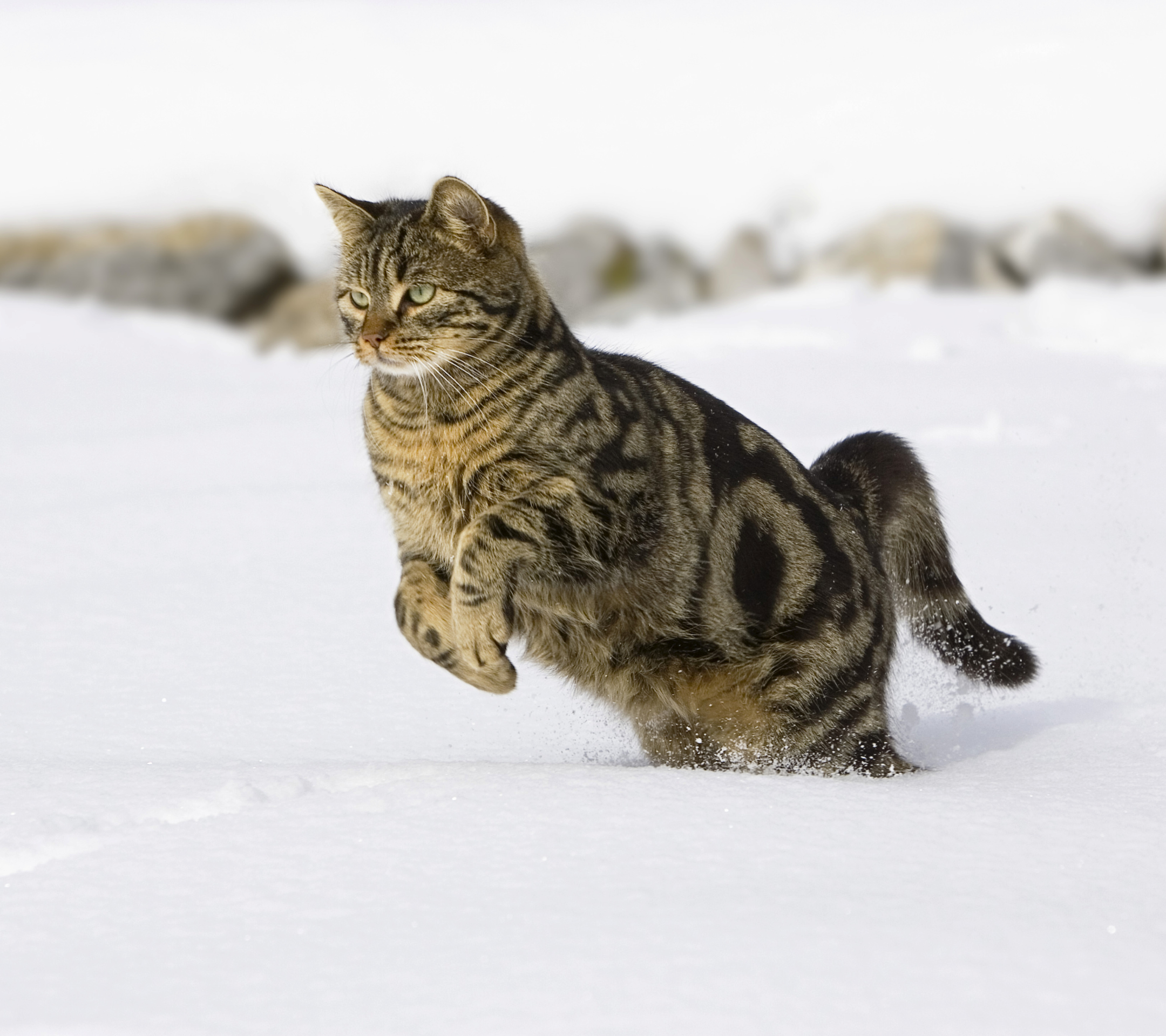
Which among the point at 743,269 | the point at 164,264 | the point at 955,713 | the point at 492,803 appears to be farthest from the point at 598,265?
the point at 492,803

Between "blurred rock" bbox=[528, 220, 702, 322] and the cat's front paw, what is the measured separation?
8.62m

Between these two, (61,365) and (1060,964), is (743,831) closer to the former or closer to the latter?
(1060,964)

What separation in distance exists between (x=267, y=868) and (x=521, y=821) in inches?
15.4

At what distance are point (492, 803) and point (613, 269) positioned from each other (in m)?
9.75

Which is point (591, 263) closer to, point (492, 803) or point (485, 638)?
point (485, 638)

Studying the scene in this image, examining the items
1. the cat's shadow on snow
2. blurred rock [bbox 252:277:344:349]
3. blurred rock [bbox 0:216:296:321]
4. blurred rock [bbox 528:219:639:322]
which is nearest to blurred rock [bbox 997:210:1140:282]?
blurred rock [bbox 528:219:639:322]

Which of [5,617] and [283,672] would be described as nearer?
[283,672]

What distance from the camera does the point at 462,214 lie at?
2.78 metres

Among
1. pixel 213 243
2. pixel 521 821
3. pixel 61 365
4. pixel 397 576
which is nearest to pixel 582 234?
pixel 213 243

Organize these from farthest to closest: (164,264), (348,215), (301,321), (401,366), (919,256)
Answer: (164,264), (301,321), (919,256), (348,215), (401,366)

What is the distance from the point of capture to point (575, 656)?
2.82 metres

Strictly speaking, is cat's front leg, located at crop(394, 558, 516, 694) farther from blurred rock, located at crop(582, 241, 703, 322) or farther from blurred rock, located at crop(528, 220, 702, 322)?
blurred rock, located at crop(528, 220, 702, 322)

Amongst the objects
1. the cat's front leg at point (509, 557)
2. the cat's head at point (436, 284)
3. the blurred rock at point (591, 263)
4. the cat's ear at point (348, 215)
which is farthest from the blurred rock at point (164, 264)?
the cat's front leg at point (509, 557)

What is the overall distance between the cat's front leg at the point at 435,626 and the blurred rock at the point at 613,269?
27.6 ft
